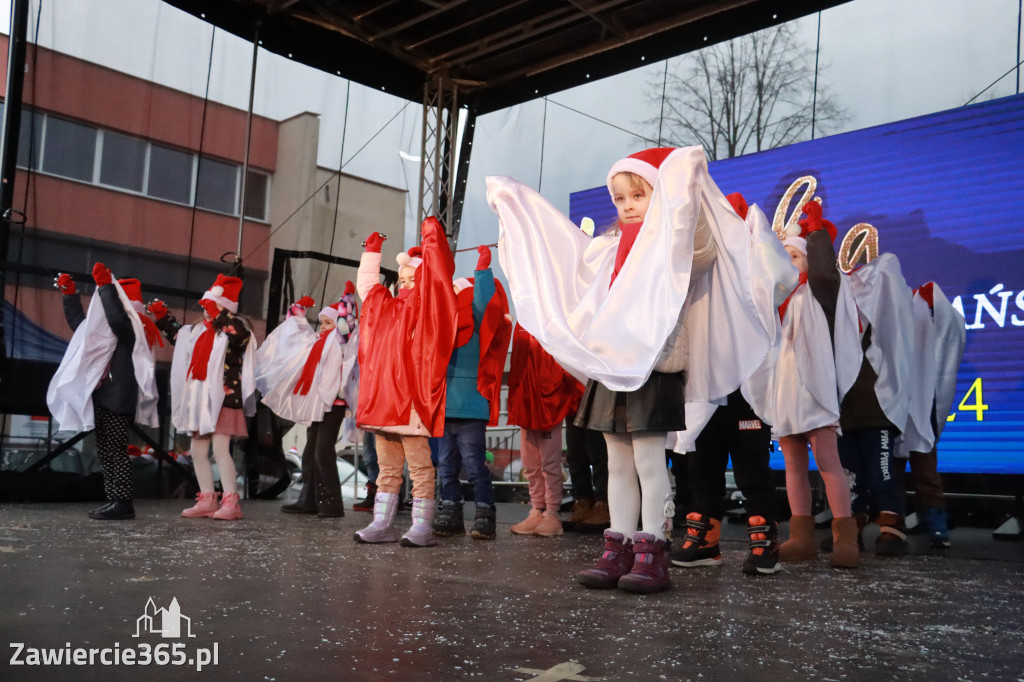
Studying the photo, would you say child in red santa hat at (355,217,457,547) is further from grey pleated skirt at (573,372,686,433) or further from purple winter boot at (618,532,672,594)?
purple winter boot at (618,532,672,594)

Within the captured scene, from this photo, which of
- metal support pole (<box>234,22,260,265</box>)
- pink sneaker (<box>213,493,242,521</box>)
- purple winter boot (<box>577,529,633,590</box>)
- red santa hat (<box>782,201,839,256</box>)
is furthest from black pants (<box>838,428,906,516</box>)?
metal support pole (<box>234,22,260,265</box>)

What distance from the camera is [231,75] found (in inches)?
303

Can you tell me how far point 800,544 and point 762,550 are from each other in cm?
54

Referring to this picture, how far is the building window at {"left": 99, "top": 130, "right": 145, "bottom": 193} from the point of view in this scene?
6.85 meters

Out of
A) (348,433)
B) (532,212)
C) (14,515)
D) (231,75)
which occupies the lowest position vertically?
(14,515)

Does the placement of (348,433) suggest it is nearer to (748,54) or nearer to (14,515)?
(14,515)

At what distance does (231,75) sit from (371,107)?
145cm

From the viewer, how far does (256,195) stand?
25.8 feet

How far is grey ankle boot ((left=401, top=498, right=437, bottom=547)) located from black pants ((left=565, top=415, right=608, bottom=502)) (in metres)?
1.41

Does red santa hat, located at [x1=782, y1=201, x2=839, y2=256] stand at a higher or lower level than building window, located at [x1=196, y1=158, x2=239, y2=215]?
lower

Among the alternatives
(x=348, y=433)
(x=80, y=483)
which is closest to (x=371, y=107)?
(x=348, y=433)

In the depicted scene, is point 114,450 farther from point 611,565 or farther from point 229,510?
point 611,565

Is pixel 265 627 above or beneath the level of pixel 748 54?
beneath

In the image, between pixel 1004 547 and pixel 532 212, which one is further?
pixel 1004 547
